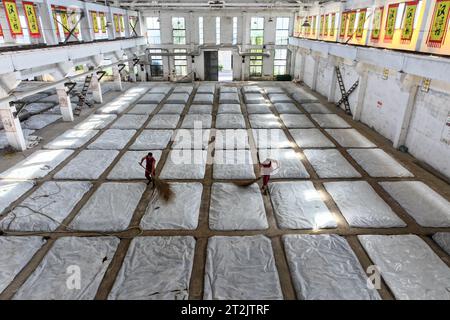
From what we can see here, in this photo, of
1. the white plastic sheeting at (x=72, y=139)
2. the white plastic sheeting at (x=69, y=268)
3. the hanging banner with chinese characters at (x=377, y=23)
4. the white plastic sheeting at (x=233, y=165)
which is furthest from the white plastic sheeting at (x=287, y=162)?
the white plastic sheeting at (x=72, y=139)

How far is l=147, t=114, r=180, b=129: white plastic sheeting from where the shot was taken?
16047 millimetres

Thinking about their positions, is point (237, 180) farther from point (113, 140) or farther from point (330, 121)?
point (330, 121)

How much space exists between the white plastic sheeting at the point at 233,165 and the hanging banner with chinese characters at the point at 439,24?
7.73 meters

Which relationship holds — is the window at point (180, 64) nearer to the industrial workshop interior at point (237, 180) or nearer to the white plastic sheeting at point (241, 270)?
the industrial workshop interior at point (237, 180)

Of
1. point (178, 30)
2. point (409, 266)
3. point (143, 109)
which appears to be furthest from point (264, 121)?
point (178, 30)

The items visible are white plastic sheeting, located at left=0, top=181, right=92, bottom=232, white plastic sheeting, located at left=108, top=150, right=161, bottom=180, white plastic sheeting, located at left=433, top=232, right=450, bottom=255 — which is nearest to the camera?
white plastic sheeting, located at left=433, top=232, right=450, bottom=255

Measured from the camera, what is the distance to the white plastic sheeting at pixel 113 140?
530 inches

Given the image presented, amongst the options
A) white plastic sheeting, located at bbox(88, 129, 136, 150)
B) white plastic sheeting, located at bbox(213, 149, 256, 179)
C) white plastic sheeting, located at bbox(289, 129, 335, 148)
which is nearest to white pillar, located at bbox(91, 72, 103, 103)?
white plastic sheeting, located at bbox(88, 129, 136, 150)

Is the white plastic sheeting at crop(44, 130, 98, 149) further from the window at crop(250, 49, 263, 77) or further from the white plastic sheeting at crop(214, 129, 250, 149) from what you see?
the window at crop(250, 49, 263, 77)

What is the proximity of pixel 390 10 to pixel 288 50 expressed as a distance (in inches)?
682

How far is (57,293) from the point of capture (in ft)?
20.0

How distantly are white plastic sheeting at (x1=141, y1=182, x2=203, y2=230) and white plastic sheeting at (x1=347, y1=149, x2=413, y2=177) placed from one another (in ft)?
21.4

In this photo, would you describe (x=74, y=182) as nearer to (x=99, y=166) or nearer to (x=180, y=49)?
(x=99, y=166)
